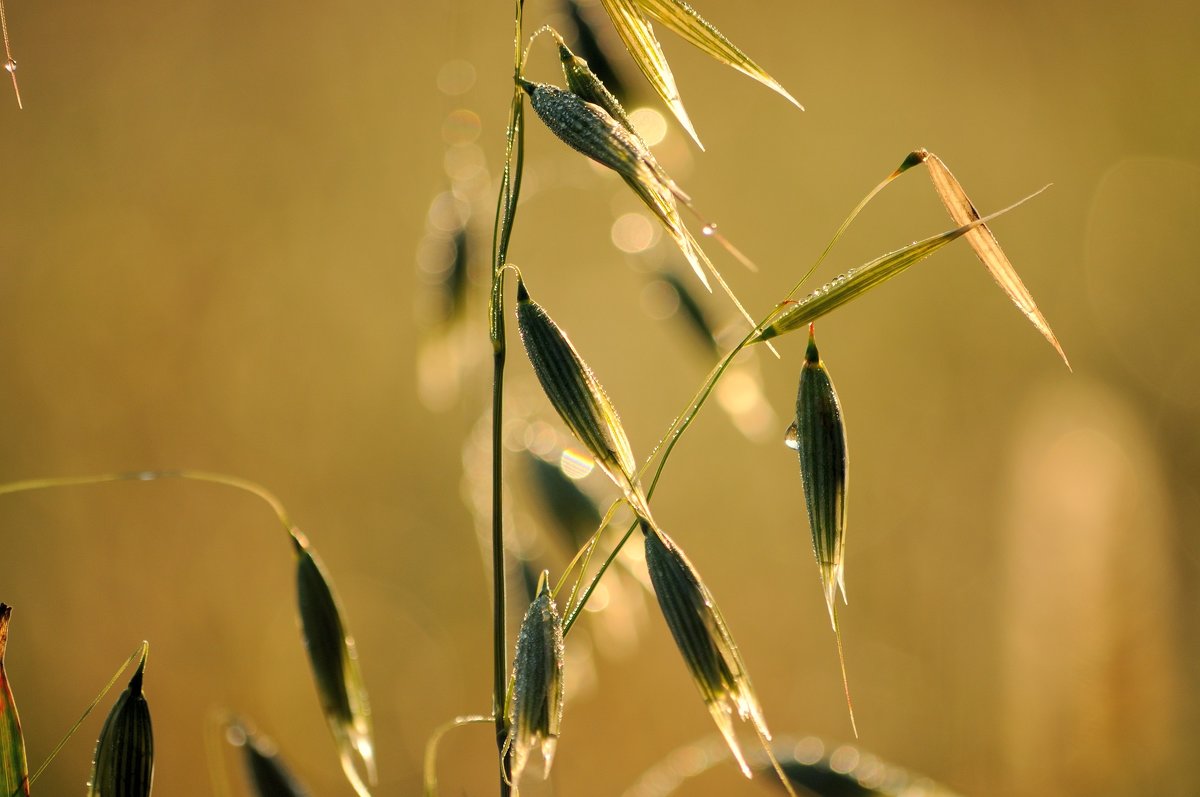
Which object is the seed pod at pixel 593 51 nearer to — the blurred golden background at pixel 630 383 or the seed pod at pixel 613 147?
the seed pod at pixel 613 147

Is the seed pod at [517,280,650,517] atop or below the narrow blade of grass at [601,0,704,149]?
below

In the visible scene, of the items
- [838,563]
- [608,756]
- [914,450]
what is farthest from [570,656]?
[914,450]

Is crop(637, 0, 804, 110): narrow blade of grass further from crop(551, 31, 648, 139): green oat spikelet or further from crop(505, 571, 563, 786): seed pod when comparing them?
crop(505, 571, 563, 786): seed pod

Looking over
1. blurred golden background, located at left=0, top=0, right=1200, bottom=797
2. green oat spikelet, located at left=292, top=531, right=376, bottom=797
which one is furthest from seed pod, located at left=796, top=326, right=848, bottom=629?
blurred golden background, located at left=0, top=0, right=1200, bottom=797

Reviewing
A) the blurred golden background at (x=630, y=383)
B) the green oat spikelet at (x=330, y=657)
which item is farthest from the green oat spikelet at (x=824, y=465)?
the blurred golden background at (x=630, y=383)

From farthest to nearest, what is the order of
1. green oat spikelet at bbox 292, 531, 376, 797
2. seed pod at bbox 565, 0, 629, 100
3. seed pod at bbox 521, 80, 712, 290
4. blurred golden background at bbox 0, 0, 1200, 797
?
blurred golden background at bbox 0, 0, 1200, 797
seed pod at bbox 565, 0, 629, 100
green oat spikelet at bbox 292, 531, 376, 797
seed pod at bbox 521, 80, 712, 290

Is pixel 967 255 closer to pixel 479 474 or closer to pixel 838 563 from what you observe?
pixel 479 474

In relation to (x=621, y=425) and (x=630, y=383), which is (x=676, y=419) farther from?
(x=630, y=383)
